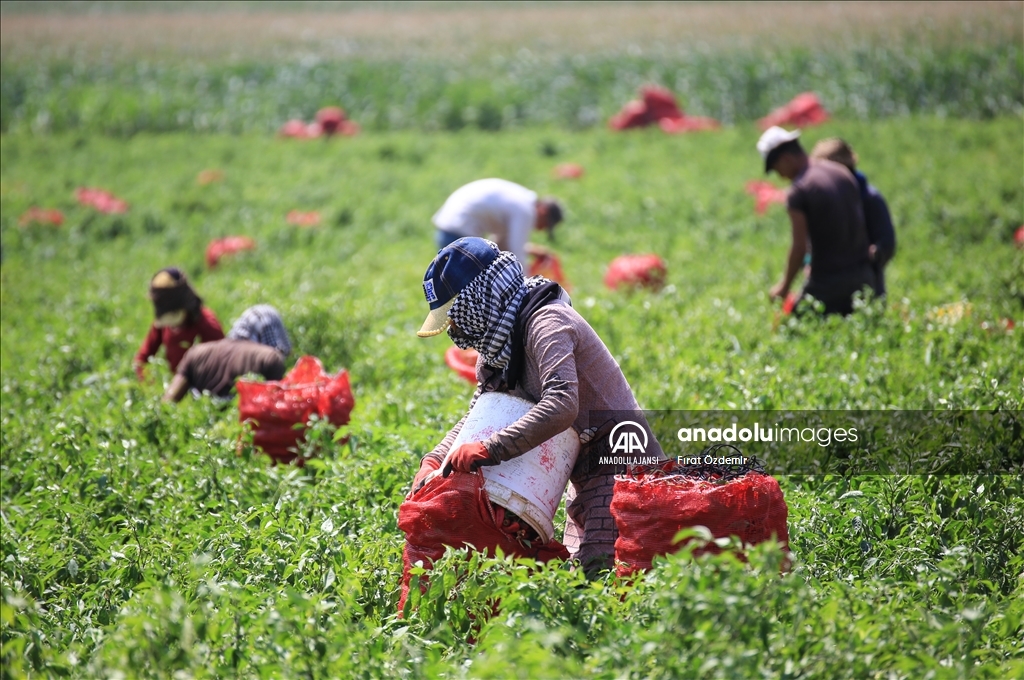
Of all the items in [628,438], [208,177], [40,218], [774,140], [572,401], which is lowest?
[40,218]

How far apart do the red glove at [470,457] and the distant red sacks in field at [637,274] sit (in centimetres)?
560

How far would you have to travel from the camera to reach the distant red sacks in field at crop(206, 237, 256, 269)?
11.3 m

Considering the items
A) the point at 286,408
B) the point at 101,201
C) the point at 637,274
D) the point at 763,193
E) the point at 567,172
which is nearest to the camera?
the point at 286,408

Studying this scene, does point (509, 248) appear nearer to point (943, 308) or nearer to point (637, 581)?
point (943, 308)

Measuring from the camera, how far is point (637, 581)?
320 cm

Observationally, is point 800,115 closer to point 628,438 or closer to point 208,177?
point 208,177

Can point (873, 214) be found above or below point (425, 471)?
above

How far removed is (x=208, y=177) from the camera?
15.9 metres

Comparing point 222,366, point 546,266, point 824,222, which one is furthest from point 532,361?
point 546,266

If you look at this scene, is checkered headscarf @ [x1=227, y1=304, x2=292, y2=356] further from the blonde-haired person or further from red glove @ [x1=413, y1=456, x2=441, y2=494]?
the blonde-haired person

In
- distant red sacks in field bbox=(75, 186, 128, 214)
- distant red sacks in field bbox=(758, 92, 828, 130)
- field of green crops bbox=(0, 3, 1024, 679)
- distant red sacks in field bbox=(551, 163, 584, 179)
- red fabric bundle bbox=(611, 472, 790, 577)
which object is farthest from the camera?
distant red sacks in field bbox=(758, 92, 828, 130)

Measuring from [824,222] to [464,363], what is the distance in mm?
2368

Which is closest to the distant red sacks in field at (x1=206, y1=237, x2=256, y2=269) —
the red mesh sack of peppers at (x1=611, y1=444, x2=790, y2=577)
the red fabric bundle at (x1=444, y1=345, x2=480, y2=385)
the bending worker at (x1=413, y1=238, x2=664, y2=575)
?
the red fabric bundle at (x1=444, y1=345, x2=480, y2=385)

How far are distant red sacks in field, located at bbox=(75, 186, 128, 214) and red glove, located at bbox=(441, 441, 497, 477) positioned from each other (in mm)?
11585
